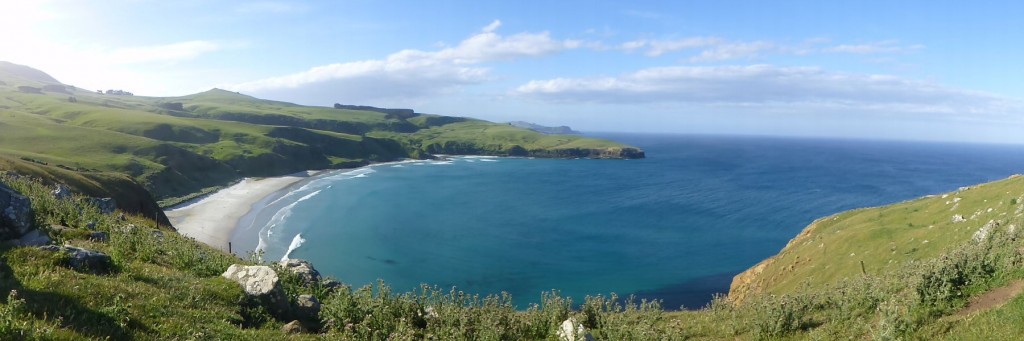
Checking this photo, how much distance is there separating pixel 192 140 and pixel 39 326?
207949 mm

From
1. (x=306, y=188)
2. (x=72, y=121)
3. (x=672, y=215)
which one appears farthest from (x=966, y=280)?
(x=72, y=121)

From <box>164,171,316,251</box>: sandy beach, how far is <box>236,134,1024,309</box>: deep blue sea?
16.0ft

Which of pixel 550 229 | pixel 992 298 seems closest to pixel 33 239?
pixel 992 298

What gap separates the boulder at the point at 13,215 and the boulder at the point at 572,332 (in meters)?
15.5

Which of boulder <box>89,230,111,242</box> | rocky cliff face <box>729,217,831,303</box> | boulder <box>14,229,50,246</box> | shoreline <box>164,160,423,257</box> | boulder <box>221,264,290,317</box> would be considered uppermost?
boulder <box>14,229,50,246</box>

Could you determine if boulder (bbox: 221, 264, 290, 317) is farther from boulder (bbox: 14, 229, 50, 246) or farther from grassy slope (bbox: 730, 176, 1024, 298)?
grassy slope (bbox: 730, 176, 1024, 298)

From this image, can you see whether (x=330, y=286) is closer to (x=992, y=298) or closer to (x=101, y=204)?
(x=992, y=298)

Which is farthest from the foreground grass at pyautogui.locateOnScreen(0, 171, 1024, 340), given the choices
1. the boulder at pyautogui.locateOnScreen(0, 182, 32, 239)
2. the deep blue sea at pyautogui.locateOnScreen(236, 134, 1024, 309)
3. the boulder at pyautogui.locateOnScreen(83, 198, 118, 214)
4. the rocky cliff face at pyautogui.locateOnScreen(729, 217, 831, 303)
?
the deep blue sea at pyautogui.locateOnScreen(236, 134, 1024, 309)

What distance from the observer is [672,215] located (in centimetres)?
12006

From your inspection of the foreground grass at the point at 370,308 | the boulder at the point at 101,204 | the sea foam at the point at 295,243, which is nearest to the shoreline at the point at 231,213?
the sea foam at the point at 295,243

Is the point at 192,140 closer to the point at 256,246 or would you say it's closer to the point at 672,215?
the point at 256,246

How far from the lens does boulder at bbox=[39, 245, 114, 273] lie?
12.2 metres

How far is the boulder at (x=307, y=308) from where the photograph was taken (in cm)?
1412

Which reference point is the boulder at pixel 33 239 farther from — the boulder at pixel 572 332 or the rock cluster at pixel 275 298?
the boulder at pixel 572 332
